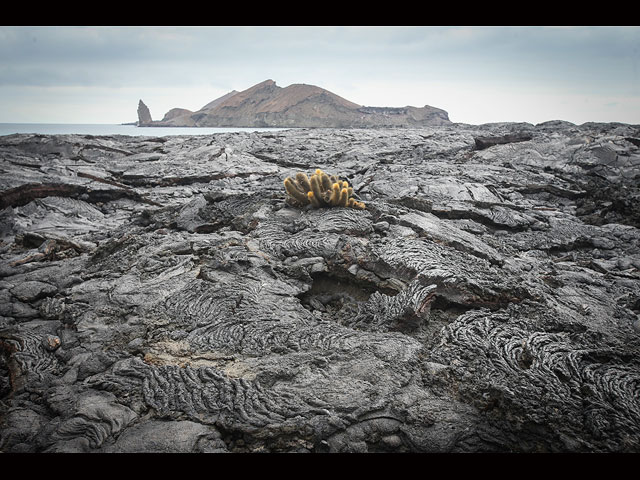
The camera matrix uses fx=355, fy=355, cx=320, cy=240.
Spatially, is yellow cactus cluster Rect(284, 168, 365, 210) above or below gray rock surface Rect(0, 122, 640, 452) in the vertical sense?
above

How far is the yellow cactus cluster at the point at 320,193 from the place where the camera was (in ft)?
22.0

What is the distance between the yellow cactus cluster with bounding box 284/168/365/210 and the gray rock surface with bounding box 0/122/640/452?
252mm

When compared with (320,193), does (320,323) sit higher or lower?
lower

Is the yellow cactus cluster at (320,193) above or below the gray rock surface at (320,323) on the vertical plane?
above

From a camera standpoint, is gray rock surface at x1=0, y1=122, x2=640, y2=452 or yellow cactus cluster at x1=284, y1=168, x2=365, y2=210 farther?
yellow cactus cluster at x1=284, y1=168, x2=365, y2=210

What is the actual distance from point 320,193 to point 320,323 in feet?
10.9

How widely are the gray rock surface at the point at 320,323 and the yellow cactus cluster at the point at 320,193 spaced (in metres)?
0.25

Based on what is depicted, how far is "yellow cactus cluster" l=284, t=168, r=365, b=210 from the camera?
6707 millimetres

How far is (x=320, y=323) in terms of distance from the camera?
4.02 m

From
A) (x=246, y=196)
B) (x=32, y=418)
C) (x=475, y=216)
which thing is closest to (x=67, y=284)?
(x=32, y=418)

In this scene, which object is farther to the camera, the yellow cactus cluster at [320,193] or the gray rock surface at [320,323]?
the yellow cactus cluster at [320,193]

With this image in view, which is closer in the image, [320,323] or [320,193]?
[320,323]

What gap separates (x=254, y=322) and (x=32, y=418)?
77.6 inches
